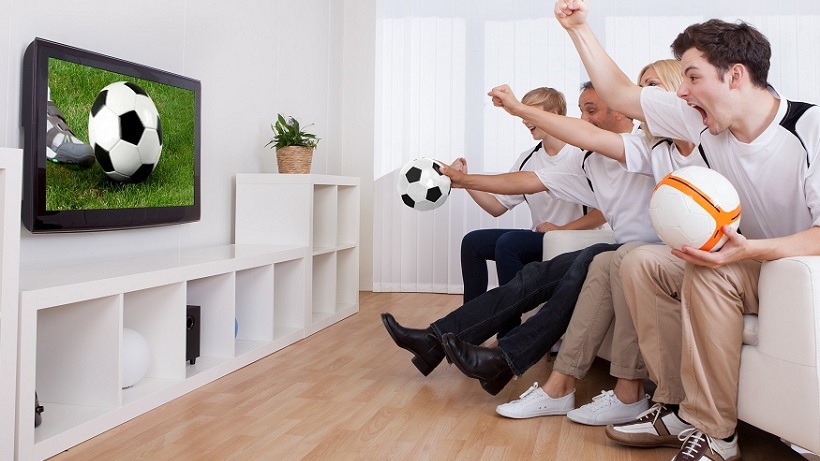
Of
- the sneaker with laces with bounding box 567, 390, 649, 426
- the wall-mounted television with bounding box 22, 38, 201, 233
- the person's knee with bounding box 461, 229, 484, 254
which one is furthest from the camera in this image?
the person's knee with bounding box 461, 229, 484, 254

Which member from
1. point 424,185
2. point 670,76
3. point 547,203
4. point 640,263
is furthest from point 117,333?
point 547,203

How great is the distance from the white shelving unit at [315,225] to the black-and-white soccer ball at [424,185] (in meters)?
→ 0.68

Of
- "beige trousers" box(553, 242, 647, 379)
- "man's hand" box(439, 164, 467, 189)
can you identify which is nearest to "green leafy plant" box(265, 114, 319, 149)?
"man's hand" box(439, 164, 467, 189)

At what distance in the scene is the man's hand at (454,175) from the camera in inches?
114

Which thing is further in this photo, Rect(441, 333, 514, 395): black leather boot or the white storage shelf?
Rect(441, 333, 514, 395): black leather boot

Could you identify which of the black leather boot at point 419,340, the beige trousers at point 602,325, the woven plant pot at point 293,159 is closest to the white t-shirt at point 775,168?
the beige trousers at point 602,325

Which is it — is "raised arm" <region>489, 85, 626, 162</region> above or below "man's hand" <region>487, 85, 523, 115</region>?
below

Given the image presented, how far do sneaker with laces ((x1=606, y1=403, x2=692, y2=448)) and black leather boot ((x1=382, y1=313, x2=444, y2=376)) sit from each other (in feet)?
2.24

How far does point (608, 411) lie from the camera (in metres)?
2.08

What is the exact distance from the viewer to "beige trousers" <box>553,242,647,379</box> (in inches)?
81.8

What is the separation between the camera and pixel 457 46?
16.5ft

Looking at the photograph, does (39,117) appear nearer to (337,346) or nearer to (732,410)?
(337,346)

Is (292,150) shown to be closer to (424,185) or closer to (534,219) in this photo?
(424,185)

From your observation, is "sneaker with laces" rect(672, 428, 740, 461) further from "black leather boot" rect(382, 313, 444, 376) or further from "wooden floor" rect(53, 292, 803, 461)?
"black leather boot" rect(382, 313, 444, 376)
